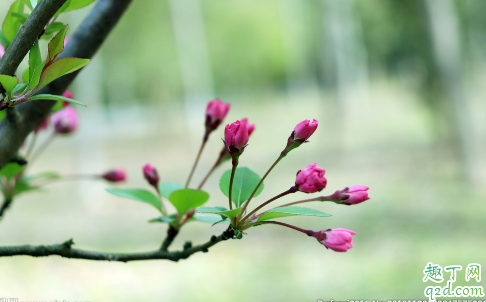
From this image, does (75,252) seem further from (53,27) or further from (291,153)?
(291,153)

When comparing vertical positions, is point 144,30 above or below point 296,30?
below

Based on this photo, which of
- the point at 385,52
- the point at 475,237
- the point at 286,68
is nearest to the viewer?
the point at 475,237

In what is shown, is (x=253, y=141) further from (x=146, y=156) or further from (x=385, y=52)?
(x=385, y=52)

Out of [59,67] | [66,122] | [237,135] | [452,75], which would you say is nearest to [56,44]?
[59,67]

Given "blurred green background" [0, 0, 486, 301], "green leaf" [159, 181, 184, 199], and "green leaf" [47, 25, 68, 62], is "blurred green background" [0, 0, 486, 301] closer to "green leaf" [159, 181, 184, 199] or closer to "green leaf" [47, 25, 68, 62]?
"green leaf" [159, 181, 184, 199]

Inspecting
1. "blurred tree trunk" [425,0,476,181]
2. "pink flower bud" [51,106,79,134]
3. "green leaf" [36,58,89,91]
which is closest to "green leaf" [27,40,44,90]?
"green leaf" [36,58,89,91]

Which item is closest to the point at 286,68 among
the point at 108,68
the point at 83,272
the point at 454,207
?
the point at 108,68

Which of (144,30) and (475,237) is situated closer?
(475,237)

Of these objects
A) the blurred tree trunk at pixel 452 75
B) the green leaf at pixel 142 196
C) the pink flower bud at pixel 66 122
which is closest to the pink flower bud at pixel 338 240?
the green leaf at pixel 142 196

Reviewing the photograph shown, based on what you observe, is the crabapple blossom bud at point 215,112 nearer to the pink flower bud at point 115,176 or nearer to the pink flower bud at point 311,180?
the pink flower bud at point 311,180
